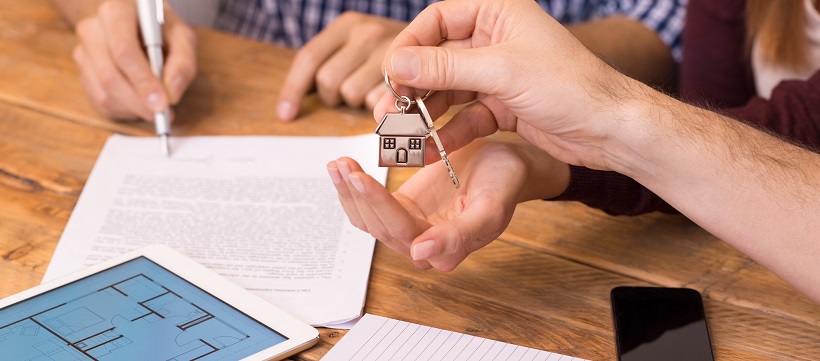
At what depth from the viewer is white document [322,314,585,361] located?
0.79 metres

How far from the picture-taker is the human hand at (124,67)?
49.6 inches

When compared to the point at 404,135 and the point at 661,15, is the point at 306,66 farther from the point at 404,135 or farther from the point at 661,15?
the point at 661,15

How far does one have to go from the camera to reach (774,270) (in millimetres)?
867

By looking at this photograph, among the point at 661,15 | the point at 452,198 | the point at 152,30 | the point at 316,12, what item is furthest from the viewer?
the point at 316,12

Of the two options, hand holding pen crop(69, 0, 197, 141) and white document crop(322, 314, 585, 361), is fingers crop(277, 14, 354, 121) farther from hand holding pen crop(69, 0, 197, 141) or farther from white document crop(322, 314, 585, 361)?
white document crop(322, 314, 585, 361)

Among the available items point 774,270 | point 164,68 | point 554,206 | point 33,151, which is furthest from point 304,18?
point 774,270

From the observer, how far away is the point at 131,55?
1272 millimetres

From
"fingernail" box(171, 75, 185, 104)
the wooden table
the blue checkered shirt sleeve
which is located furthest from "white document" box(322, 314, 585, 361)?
the blue checkered shirt sleeve

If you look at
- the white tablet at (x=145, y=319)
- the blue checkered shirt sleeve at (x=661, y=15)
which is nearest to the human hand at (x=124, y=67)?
the white tablet at (x=145, y=319)

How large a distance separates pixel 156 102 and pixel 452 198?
0.53m

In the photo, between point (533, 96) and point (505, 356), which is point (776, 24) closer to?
point (533, 96)

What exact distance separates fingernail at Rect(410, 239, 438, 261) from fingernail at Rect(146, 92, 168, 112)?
0.60m

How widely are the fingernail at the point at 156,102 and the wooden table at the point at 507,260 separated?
47 millimetres

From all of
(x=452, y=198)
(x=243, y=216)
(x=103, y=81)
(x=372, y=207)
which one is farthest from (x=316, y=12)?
(x=372, y=207)
